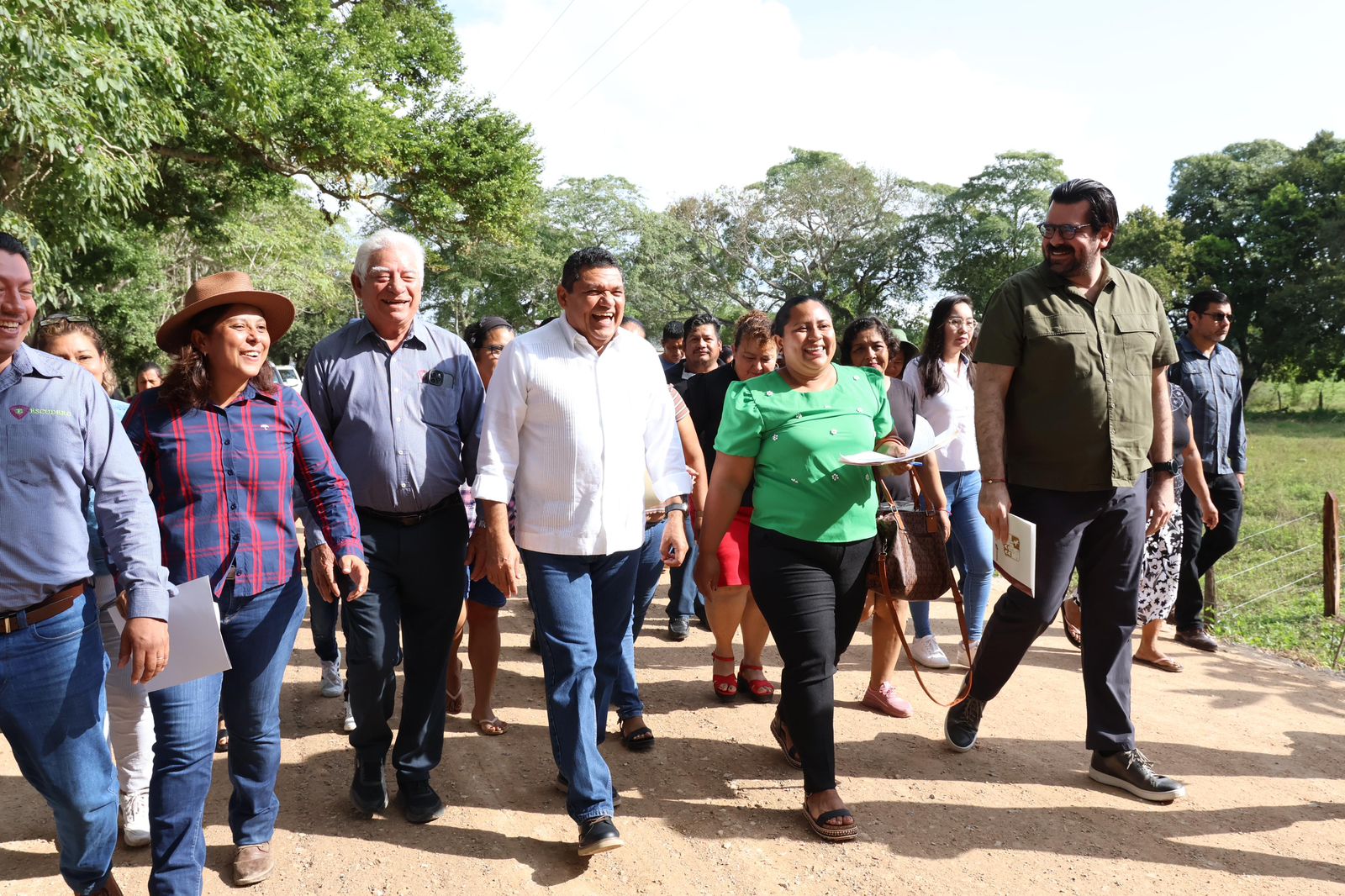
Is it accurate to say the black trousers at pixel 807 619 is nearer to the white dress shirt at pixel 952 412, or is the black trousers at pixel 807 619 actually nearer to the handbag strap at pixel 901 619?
the handbag strap at pixel 901 619

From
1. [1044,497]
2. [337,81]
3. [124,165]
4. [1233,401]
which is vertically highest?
[337,81]

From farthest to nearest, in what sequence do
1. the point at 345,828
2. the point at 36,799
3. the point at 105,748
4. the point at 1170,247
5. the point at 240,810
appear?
the point at 1170,247 → the point at 36,799 → the point at 345,828 → the point at 240,810 → the point at 105,748

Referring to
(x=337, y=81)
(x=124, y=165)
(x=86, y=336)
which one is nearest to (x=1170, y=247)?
(x=337, y=81)

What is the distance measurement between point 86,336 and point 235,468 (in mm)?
1777

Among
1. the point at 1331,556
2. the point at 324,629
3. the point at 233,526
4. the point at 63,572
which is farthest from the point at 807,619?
the point at 1331,556

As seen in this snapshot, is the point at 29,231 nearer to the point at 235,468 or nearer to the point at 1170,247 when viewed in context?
the point at 235,468

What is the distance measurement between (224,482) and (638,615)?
2470 millimetres

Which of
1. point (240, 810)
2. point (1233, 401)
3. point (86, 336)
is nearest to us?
point (240, 810)

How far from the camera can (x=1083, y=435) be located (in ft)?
11.8

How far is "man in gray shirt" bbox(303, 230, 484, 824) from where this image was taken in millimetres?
3400

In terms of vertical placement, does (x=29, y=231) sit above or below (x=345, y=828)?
above

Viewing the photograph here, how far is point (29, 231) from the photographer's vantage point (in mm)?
8117

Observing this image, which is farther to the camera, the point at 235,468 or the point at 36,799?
the point at 36,799

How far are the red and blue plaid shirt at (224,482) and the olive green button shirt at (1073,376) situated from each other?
2.57 meters
